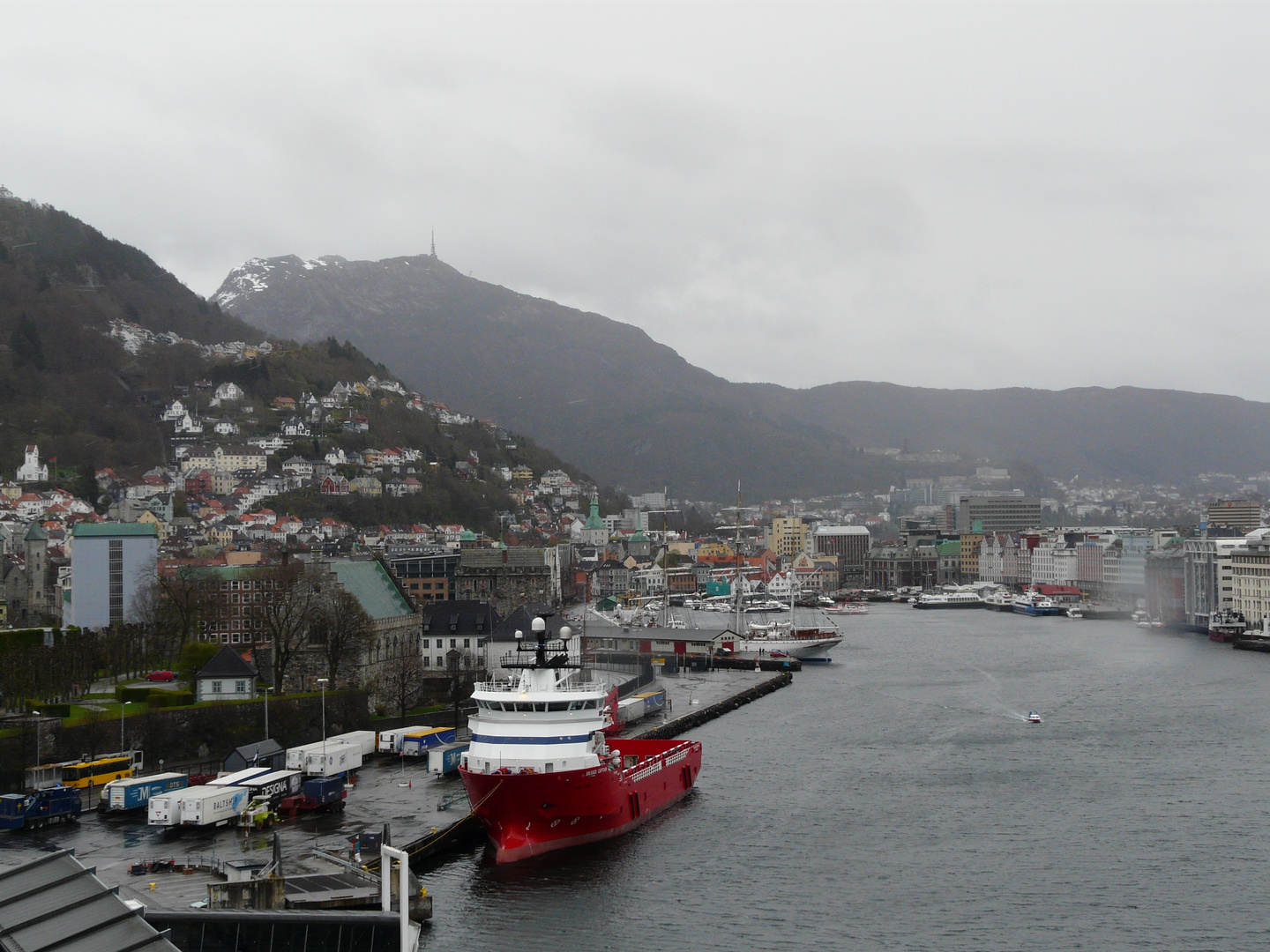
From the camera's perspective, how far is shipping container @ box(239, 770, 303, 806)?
27.3m

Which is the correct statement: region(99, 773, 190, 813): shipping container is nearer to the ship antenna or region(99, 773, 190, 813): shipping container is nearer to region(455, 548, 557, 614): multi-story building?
the ship antenna

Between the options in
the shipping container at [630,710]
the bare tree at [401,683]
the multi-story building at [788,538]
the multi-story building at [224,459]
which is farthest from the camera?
the multi-story building at [788,538]

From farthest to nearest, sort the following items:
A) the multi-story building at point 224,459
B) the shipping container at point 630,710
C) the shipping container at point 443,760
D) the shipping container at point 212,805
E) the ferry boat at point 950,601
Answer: the ferry boat at point 950,601, the multi-story building at point 224,459, the shipping container at point 630,710, the shipping container at point 443,760, the shipping container at point 212,805

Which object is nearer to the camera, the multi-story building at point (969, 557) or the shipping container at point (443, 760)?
the shipping container at point (443, 760)

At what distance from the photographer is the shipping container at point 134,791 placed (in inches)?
1055

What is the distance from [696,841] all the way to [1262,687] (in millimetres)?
35931

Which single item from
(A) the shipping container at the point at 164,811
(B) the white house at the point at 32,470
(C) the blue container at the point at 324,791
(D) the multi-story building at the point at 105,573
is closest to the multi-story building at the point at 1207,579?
(D) the multi-story building at the point at 105,573

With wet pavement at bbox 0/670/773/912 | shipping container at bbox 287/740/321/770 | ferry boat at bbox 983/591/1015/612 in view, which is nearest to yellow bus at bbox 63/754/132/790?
wet pavement at bbox 0/670/773/912

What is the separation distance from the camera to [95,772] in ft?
96.1

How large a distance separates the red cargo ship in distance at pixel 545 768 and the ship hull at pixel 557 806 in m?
0.02

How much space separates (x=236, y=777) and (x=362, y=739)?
6.04 m

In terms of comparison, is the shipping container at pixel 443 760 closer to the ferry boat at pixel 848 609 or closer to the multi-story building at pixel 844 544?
the ferry boat at pixel 848 609

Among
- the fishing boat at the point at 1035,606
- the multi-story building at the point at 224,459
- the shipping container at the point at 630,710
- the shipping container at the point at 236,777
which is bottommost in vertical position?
the fishing boat at the point at 1035,606

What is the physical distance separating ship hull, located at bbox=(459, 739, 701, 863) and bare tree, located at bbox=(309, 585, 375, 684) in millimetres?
13814
